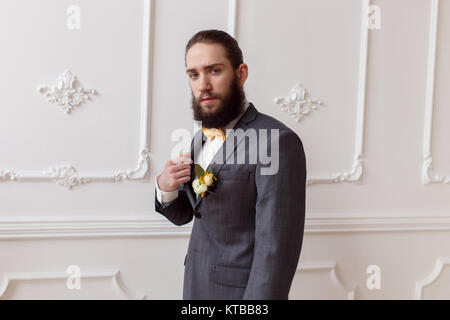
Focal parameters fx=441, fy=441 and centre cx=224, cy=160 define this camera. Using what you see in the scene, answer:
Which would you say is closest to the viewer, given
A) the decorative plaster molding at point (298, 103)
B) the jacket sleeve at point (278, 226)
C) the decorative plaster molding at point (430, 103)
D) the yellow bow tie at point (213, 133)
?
the jacket sleeve at point (278, 226)

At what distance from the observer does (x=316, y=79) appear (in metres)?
2.78

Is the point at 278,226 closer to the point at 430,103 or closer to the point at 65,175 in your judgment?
the point at 65,175

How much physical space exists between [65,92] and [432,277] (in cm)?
269

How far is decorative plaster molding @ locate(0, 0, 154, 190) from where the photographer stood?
2.40 m

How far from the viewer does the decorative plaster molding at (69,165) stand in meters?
2.40

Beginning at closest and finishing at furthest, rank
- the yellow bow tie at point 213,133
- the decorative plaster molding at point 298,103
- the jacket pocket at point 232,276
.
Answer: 1. the jacket pocket at point 232,276
2. the yellow bow tie at point 213,133
3. the decorative plaster molding at point 298,103

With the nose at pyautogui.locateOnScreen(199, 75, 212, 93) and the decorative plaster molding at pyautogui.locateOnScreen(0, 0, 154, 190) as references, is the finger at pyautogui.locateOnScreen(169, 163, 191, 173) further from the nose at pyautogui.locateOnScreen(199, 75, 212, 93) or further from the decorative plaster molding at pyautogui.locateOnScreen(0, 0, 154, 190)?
the decorative plaster molding at pyautogui.locateOnScreen(0, 0, 154, 190)

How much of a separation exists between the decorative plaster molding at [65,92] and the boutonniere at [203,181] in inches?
44.5

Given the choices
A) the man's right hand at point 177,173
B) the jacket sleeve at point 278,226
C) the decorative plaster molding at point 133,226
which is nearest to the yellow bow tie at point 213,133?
the man's right hand at point 177,173

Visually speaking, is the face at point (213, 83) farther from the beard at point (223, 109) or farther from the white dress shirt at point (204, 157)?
the white dress shirt at point (204, 157)

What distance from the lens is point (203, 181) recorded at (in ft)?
5.26

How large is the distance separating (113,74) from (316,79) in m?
1.24

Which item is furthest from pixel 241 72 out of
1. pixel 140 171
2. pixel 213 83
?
pixel 140 171
